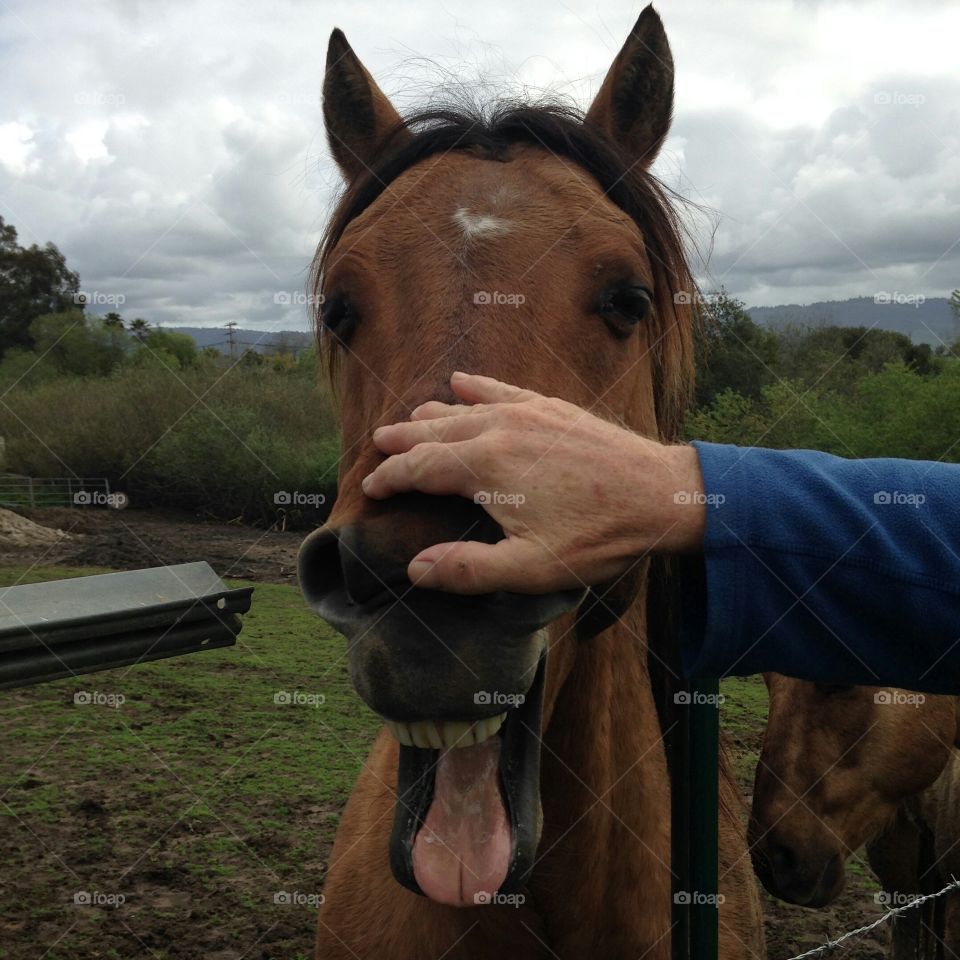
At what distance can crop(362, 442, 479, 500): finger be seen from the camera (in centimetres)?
104

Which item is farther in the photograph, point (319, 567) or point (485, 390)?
point (319, 567)

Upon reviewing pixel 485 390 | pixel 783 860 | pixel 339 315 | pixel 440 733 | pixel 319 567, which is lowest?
pixel 783 860

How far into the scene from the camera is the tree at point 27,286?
33438 millimetres

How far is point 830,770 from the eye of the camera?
3.54 metres

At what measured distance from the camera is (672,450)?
1.11 metres

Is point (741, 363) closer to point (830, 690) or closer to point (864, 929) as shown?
point (830, 690)

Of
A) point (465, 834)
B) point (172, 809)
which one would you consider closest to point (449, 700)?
point (465, 834)

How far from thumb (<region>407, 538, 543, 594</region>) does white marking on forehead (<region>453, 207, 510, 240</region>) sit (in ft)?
2.92

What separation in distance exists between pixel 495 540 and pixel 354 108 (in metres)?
1.77

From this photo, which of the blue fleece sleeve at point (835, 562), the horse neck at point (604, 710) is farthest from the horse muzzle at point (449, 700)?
the horse neck at point (604, 710)

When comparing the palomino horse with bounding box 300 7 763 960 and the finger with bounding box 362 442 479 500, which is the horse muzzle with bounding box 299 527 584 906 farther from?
the finger with bounding box 362 442 479 500

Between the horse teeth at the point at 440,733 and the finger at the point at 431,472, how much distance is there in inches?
15.5

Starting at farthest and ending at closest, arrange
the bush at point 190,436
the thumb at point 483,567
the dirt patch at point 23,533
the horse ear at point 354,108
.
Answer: the bush at point 190,436
the dirt patch at point 23,533
the horse ear at point 354,108
the thumb at point 483,567

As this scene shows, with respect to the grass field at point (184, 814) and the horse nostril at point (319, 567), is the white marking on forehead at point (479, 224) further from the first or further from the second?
the grass field at point (184, 814)
